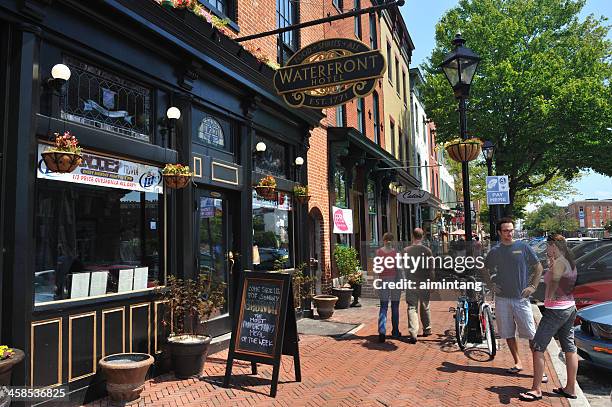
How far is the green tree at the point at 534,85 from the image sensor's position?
22.2 m

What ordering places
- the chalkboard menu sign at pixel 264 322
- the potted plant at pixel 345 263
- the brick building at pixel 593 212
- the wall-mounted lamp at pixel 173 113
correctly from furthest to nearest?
the brick building at pixel 593 212 < the potted plant at pixel 345 263 < the wall-mounted lamp at pixel 173 113 < the chalkboard menu sign at pixel 264 322

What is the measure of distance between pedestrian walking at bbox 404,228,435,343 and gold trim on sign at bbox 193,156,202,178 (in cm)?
403

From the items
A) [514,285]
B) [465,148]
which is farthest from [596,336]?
[465,148]

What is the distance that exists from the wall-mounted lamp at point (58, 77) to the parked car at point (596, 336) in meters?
6.97

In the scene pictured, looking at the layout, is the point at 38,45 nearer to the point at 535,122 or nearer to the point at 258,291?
the point at 258,291

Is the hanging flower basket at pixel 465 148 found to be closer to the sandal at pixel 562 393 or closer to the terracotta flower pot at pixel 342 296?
the sandal at pixel 562 393

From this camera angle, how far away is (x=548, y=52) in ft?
75.3

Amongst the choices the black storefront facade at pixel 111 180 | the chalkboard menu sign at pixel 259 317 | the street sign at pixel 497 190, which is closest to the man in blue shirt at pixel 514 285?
the chalkboard menu sign at pixel 259 317

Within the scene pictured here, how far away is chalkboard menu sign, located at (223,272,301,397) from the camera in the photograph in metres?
5.41

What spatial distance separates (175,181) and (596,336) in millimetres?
5847

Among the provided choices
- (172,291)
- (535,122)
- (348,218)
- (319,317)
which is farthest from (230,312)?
(535,122)

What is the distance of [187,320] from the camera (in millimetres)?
6215

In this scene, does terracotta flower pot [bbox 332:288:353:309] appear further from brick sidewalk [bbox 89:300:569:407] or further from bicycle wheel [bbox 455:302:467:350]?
bicycle wheel [bbox 455:302:467:350]

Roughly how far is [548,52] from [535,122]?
3.59 m
